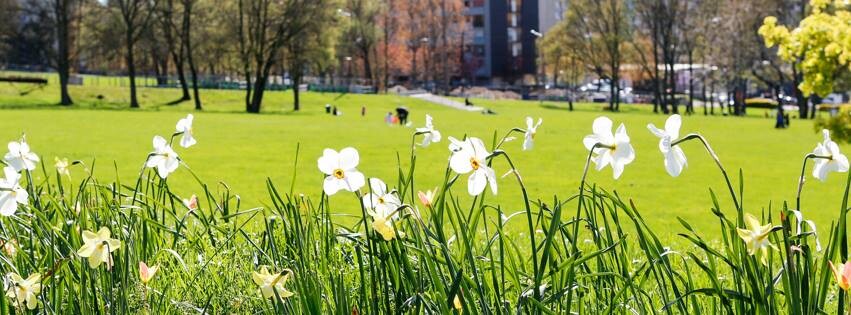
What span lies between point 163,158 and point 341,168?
1.02 meters

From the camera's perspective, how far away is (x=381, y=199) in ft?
8.07

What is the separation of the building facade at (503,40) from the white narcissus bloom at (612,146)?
338 ft

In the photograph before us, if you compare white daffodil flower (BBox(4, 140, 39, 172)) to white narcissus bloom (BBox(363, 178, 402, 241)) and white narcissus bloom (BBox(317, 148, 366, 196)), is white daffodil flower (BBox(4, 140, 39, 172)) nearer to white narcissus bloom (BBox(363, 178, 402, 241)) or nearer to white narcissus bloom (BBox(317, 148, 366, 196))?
white narcissus bloom (BBox(363, 178, 402, 241))

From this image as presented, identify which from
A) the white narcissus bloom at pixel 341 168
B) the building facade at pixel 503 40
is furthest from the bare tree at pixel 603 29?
the white narcissus bloom at pixel 341 168

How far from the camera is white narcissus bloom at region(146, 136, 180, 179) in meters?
3.04

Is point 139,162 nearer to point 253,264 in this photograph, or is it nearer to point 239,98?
point 253,264

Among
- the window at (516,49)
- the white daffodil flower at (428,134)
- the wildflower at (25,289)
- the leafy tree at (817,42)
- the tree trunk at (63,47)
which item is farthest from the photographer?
the window at (516,49)

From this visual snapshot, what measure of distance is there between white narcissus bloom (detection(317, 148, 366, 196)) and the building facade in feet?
338

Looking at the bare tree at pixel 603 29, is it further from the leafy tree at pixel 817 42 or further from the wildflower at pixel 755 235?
the wildflower at pixel 755 235

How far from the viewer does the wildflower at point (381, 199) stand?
2.42m

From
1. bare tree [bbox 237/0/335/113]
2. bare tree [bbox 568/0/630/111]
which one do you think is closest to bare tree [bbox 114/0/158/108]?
bare tree [bbox 237/0/335/113]

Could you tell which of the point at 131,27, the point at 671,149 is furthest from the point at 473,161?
the point at 131,27

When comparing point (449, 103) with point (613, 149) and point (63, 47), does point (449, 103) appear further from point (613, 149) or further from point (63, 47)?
point (613, 149)

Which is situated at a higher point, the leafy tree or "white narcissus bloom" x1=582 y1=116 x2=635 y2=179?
the leafy tree
